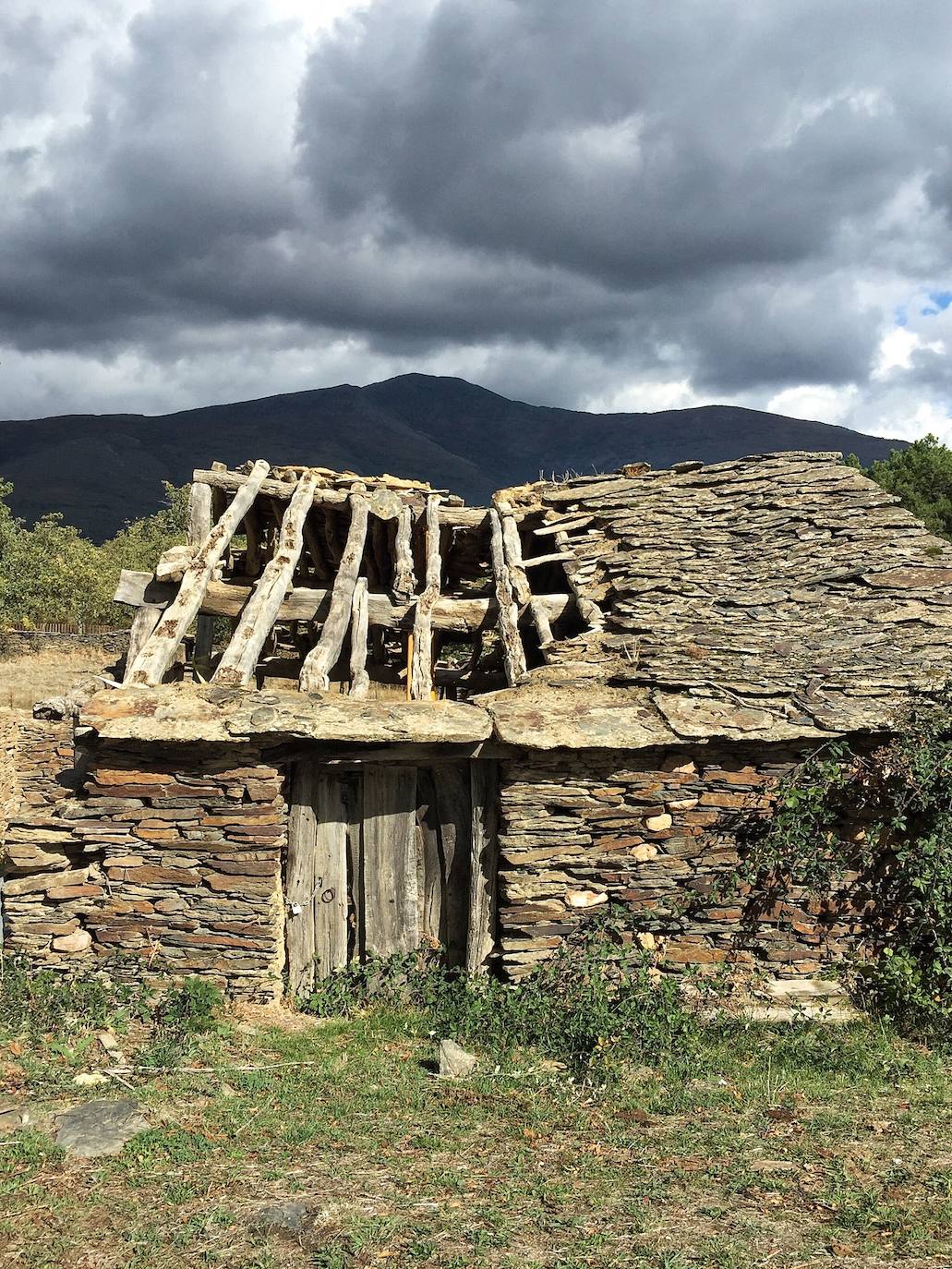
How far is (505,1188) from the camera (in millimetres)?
4055

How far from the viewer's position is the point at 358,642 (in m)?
7.72

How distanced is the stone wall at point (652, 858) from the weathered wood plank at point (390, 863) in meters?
0.78

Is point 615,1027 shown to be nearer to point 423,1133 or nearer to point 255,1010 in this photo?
point 423,1133

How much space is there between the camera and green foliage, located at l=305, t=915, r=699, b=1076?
547 centimetres

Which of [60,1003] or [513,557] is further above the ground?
[513,557]

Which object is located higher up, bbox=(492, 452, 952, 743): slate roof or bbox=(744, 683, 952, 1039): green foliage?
bbox=(492, 452, 952, 743): slate roof

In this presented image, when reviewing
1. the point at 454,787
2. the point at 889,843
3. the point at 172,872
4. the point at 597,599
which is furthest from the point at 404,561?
the point at 889,843

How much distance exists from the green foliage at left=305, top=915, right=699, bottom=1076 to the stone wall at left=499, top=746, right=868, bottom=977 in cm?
18

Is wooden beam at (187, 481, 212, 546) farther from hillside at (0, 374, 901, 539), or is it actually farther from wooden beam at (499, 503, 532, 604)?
hillside at (0, 374, 901, 539)

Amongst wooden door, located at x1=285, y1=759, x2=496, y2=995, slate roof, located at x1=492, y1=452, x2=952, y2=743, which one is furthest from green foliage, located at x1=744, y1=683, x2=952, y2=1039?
wooden door, located at x1=285, y1=759, x2=496, y2=995

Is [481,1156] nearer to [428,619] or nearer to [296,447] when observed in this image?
[428,619]

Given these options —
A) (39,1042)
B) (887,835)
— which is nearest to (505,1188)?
(39,1042)

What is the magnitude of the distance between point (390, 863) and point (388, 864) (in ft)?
0.06

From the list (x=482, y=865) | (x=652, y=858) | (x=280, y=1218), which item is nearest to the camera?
(x=280, y=1218)
